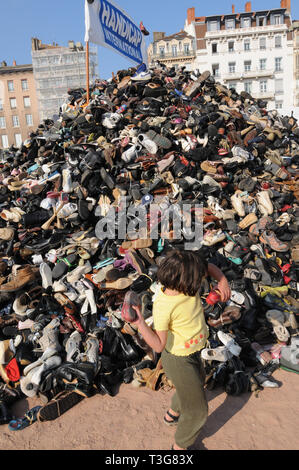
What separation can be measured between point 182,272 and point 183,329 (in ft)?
1.47

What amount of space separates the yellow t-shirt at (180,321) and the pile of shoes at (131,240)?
4.54 feet

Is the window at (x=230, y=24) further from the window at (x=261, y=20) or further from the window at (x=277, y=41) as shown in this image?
the window at (x=277, y=41)

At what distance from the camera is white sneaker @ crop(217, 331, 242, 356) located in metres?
3.67

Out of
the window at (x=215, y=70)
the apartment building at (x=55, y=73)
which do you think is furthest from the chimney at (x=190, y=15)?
the apartment building at (x=55, y=73)

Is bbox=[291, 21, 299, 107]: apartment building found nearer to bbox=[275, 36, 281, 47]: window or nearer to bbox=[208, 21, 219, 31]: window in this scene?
bbox=[275, 36, 281, 47]: window

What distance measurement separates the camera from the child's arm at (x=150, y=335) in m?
1.97

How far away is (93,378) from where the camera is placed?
3.46 metres

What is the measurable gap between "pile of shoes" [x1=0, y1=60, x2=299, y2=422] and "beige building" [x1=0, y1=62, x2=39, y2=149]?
45.9 metres

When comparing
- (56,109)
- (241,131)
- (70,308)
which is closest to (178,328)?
(70,308)

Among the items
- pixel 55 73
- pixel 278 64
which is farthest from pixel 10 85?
pixel 278 64

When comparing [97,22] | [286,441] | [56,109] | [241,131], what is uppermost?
[56,109]

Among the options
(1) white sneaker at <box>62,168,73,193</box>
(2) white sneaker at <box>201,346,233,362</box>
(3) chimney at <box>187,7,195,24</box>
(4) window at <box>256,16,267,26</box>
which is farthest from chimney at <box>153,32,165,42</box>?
(2) white sneaker at <box>201,346,233,362</box>

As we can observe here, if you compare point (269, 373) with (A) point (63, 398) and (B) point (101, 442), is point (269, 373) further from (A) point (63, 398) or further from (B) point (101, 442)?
(A) point (63, 398)

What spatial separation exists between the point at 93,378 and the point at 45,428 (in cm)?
63
